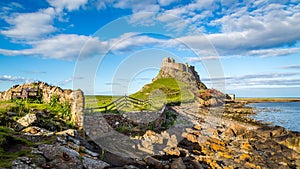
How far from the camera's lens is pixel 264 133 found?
27672mm

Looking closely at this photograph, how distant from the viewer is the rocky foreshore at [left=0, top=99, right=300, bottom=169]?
9.63m

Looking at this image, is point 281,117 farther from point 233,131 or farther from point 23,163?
point 23,163

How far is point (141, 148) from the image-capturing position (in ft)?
54.4

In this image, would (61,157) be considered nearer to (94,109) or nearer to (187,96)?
(94,109)

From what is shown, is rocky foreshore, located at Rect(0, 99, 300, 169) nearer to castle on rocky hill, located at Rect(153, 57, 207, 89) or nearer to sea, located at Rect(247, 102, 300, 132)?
sea, located at Rect(247, 102, 300, 132)

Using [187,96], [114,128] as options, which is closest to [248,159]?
[114,128]

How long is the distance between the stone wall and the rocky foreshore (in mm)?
1214

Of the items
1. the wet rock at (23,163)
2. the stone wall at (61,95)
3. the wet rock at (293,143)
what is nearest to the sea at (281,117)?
the wet rock at (293,143)

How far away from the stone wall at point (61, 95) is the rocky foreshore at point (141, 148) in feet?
3.98

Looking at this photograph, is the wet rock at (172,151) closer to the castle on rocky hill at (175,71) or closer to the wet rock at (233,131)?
the wet rock at (233,131)

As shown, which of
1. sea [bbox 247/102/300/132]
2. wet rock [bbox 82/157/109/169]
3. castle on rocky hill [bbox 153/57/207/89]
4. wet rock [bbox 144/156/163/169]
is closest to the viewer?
wet rock [bbox 82/157/109/169]

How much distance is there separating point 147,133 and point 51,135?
8545mm

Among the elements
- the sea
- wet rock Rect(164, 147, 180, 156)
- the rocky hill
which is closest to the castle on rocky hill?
the rocky hill

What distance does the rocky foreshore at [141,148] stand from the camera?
379 inches
